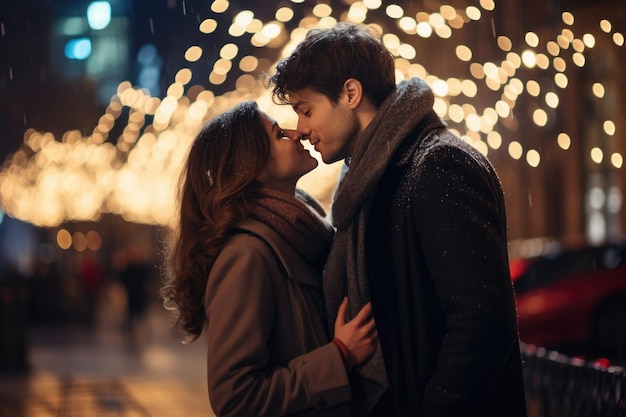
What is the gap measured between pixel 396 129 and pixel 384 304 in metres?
0.56

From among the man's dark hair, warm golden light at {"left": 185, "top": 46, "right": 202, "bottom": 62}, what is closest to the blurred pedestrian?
warm golden light at {"left": 185, "top": 46, "right": 202, "bottom": 62}

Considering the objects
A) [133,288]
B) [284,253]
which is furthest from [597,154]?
[133,288]

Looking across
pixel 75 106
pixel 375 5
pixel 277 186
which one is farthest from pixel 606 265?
pixel 75 106

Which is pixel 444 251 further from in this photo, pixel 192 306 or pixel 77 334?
pixel 77 334

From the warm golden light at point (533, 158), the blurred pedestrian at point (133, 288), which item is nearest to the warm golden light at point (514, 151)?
the warm golden light at point (533, 158)

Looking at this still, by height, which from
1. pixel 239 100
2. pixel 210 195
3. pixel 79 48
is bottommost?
pixel 210 195

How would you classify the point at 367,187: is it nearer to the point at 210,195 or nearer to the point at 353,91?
the point at 353,91

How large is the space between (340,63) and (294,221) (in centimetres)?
65

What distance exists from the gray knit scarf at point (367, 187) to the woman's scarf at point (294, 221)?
226 mm

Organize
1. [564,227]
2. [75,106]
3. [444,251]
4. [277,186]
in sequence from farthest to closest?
[75,106] < [564,227] < [277,186] < [444,251]

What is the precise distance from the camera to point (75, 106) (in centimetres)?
4106

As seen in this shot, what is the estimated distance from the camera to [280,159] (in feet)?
13.4

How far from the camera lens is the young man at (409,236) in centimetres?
320

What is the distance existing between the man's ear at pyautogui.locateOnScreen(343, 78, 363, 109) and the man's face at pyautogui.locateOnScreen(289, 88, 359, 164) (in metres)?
0.02
